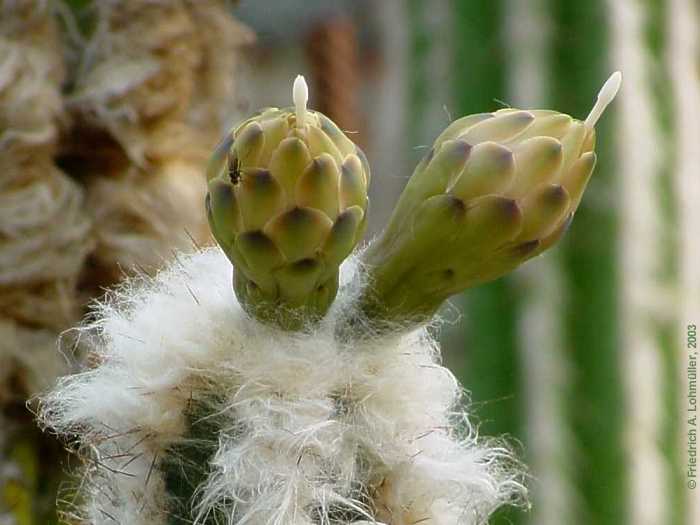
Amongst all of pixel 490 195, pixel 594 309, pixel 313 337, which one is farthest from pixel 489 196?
pixel 594 309

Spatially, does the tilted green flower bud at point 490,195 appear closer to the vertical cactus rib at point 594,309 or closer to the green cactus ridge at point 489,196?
the green cactus ridge at point 489,196

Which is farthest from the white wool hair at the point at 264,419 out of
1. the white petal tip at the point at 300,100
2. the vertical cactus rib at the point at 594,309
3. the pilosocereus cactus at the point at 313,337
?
the vertical cactus rib at the point at 594,309

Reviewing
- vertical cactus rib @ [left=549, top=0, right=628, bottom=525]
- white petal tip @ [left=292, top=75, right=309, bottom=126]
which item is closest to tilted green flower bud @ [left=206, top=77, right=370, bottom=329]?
white petal tip @ [left=292, top=75, right=309, bottom=126]

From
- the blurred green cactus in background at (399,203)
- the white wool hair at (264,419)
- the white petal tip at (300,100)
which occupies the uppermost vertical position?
the white petal tip at (300,100)

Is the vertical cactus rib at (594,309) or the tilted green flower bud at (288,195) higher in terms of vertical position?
the tilted green flower bud at (288,195)

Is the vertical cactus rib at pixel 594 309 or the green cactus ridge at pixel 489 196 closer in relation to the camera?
the green cactus ridge at pixel 489 196

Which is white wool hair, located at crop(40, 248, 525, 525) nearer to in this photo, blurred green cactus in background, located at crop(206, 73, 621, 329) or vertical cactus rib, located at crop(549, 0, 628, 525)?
blurred green cactus in background, located at crop(206, 73, 621, 329)
